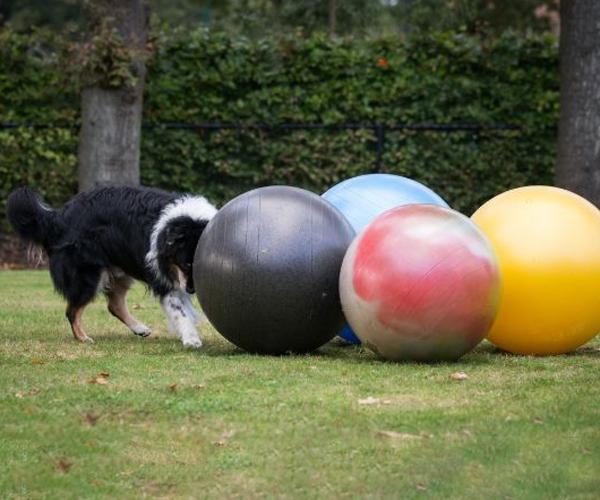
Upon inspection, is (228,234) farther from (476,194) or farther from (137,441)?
(476,194)

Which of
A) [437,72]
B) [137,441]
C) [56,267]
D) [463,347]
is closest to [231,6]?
[437,72]

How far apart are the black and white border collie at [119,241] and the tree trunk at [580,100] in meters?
7.81

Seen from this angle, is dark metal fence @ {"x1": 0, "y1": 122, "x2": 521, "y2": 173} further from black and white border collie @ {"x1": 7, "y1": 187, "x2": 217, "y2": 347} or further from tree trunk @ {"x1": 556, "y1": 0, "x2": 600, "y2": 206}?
black and white border collie @ {"x1": 7, "y1": 187, "x2": 217, "y2": 347}

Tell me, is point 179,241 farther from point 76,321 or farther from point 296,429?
point 296,429

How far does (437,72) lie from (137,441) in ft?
41.3

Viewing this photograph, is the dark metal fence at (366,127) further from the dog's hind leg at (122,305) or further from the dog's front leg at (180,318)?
the dog's front leg at (180,318)

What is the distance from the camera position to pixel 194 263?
27.8 ft

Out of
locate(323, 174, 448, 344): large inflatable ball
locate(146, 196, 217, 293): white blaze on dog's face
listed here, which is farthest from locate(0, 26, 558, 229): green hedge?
locate(146, 196, 217, 293): white blaze on dog's face

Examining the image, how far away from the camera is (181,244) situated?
904cm

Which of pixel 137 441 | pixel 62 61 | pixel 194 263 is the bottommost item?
pixel 137 441

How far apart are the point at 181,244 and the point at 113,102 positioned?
25.8ft

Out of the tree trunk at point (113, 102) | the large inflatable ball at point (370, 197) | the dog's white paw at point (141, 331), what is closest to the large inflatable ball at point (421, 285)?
the large inflatable ball at point (370, 197)

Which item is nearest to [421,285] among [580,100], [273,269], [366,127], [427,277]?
[427,277]

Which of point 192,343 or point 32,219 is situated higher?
point 32,219
